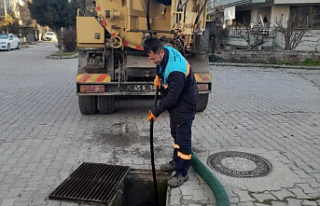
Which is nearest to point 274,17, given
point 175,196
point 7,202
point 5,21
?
point 175,196

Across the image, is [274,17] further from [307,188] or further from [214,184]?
[214,184]

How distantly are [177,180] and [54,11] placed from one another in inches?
1025

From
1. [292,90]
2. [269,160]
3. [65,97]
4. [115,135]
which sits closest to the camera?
[269,160]

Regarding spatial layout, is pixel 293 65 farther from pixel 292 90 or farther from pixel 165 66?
pixel 165 66

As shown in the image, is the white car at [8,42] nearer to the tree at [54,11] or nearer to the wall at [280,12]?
the tree at [54,11]

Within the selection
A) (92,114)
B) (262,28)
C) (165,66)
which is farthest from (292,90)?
(262,28)

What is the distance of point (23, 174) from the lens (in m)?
4.10

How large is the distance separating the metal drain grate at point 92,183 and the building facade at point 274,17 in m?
16.3

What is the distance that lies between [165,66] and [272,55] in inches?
554

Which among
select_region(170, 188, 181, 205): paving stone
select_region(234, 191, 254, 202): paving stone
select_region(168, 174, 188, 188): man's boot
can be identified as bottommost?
select_region(170, 188, 181, 205): paving stone

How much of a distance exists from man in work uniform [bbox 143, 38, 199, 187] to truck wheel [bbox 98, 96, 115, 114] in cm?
305

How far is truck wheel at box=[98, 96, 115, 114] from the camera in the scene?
6.70 m

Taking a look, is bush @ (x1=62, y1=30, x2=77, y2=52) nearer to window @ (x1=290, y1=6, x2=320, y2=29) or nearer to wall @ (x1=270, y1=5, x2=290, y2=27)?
wall @ (x1=270, y1=5, x2=290, y2=27)

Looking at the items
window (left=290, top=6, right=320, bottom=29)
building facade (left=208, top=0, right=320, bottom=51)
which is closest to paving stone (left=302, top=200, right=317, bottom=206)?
building facade (left=208, top=0, right=320, bottom=51)
